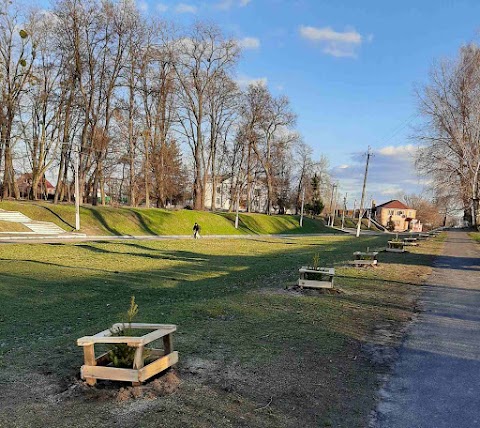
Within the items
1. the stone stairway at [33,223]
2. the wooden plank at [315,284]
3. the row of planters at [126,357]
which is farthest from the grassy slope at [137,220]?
the row of planters at [126,357]

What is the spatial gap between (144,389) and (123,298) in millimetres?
6212

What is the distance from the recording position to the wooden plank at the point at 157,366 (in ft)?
12.4

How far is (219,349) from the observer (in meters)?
4.98

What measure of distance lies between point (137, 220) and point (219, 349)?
116 feet

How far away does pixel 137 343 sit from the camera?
3.86 metres

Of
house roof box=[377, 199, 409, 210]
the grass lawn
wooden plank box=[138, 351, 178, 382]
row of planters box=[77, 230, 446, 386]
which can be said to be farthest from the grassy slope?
house roof box=[377, 199, 409, 210]

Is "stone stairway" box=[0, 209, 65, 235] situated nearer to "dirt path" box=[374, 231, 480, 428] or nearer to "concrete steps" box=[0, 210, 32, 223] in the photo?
"concrete steps" box=[0, 210, 32, 223]

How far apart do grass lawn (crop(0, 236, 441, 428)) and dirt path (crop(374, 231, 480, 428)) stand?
228mm

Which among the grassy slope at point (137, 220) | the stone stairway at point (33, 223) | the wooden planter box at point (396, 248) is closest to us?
the wooden planter box at point (396, 248)

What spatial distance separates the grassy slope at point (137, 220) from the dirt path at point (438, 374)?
29296 mm

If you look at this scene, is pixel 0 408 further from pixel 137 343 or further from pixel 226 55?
pixel 226 55

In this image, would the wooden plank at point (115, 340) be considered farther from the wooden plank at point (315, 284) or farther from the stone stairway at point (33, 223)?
the stone stairway at point (33, 223)

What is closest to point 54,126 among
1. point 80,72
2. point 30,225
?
→ point 80,72

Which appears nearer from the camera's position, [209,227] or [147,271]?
[147,271]
